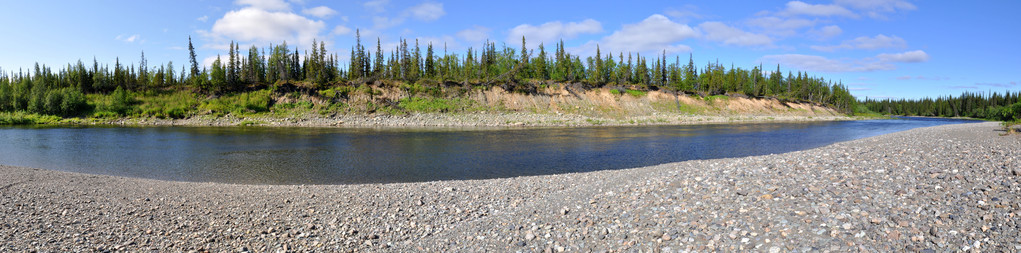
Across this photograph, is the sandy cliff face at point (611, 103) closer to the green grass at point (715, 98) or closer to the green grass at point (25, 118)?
the green grass at point (715, 98)

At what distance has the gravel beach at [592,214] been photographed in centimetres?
611

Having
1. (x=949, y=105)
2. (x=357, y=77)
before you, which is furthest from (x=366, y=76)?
(x=949, y=105)

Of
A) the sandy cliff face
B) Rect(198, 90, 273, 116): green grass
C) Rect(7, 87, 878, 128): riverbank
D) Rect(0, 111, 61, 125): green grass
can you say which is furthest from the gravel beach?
Rect(0, 111, 61, 125): green grass

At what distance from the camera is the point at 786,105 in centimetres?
9644

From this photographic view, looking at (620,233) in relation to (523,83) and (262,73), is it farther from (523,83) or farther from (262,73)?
(262,73)

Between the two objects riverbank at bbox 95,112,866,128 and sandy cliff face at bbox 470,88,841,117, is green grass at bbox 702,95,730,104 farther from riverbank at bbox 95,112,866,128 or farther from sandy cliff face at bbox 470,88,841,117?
riverbank at bbox 95,112,866,128

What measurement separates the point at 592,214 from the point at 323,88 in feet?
239

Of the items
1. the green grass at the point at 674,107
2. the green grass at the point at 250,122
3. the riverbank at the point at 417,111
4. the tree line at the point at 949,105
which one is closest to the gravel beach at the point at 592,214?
the riverbank at the point at 417,111

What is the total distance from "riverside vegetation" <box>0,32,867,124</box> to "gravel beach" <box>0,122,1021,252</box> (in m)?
56.3

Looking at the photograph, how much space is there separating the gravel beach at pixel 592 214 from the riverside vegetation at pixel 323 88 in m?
56.3

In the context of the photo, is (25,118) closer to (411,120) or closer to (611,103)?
(411,120)

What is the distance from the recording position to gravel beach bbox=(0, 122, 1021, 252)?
611cm

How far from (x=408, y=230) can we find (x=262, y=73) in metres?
100

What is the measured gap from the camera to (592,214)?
8078 millimetres
